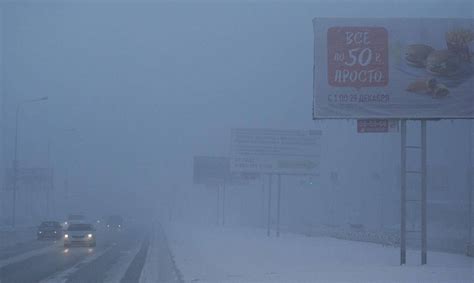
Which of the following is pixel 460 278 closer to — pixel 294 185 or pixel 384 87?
pixel 384 87

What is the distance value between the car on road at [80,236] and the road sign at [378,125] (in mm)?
26405

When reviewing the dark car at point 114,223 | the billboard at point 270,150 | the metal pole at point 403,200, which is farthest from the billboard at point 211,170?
the metal pole at point 403,200

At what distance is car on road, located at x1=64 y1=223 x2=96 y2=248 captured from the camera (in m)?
47.7

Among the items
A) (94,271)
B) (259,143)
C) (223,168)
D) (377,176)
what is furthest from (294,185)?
(94,271)

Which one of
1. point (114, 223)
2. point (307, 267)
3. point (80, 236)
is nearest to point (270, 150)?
point (80, 236)

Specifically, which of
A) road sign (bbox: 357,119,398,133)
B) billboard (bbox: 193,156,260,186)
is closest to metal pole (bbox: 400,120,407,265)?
road sign (bbox: 357,119,398,133)

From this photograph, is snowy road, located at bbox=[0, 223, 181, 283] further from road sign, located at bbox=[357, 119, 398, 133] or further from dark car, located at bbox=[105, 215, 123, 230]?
dark car, located at bbox=[105, 215, 123, 230]

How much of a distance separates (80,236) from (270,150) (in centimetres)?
1643

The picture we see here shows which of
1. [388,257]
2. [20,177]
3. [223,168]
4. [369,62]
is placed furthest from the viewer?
[20,177]

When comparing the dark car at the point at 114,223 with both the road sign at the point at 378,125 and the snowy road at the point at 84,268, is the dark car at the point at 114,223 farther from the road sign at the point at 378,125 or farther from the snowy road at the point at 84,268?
the road sign at the point at 378,125

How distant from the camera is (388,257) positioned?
30.8 meters

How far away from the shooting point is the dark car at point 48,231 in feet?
196

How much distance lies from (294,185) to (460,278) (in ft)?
420

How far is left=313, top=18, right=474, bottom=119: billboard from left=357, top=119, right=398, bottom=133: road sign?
547 millimetres
